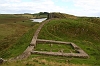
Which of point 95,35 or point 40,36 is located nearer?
point 40,36

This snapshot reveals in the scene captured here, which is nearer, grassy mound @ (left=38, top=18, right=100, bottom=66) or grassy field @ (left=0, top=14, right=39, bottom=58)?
grassy field @ (left=0, top=14, right=39, bottom=58)

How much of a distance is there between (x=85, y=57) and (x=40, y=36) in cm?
1433

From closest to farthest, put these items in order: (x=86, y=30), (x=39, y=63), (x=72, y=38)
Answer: (x=39, y=63) < (x=72, y=38) < (x=86, y=30)

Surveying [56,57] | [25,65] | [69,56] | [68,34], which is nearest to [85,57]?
[69,56]

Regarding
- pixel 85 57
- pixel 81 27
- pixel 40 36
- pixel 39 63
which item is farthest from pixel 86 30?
pixel 39 63

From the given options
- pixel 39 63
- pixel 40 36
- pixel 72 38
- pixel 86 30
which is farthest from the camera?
pixel 86 30

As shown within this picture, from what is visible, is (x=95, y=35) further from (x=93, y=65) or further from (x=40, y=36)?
(x=93, y=65)

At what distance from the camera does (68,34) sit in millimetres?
39906

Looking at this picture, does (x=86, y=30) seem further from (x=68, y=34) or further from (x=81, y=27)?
(x=68, y=34)

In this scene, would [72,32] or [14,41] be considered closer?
[14,41]

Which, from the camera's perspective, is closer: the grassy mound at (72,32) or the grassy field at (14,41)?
the grassy field at (14,41)

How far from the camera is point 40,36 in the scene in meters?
→ 35.3

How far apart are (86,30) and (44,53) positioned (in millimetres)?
22211

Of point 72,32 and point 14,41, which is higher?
point 72,32
